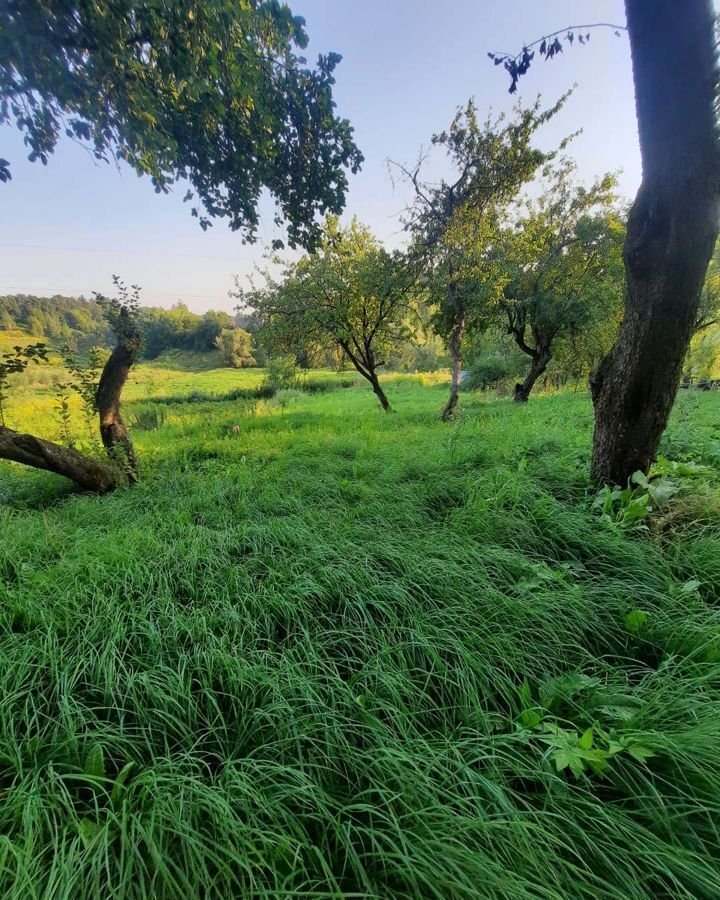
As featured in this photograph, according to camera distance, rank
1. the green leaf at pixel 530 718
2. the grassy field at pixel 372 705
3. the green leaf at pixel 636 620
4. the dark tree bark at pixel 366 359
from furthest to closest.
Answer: the dark tree bark at pixel 366 359, the green leaf at pixel 636 620, the green leaf at pixel 530 718, the grassy field at pixel 372 705

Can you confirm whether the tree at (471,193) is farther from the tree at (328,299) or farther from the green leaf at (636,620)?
the green leaf at (636,620)

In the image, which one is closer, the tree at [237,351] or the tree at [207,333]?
the tree at [237,351]

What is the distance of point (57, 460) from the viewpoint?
4207 millimetres

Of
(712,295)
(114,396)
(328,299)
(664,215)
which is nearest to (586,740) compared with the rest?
(664,215)

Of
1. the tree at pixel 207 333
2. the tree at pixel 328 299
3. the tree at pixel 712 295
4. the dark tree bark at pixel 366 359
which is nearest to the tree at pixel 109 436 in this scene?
the tree at pixel 328 299

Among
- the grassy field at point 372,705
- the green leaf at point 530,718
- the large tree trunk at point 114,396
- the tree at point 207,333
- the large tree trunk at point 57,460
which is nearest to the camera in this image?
the grassy field at point 372,705

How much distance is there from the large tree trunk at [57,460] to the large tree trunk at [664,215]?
6.58 m

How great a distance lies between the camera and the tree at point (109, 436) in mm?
4078

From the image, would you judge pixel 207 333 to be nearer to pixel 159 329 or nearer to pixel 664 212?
pixel 159 329

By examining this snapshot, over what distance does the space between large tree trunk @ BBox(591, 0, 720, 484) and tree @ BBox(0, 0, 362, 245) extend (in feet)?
9.54

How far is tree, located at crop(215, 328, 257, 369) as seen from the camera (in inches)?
1932

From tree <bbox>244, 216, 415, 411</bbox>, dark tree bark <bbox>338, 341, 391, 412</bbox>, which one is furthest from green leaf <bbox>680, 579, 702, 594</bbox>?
dark tree bark <bbox>338, 341, 391, 412</bbox>

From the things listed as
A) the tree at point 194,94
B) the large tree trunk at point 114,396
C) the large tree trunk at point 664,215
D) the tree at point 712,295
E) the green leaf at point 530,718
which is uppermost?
the tree at point 712,295

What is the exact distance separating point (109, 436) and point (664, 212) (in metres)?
7.53
